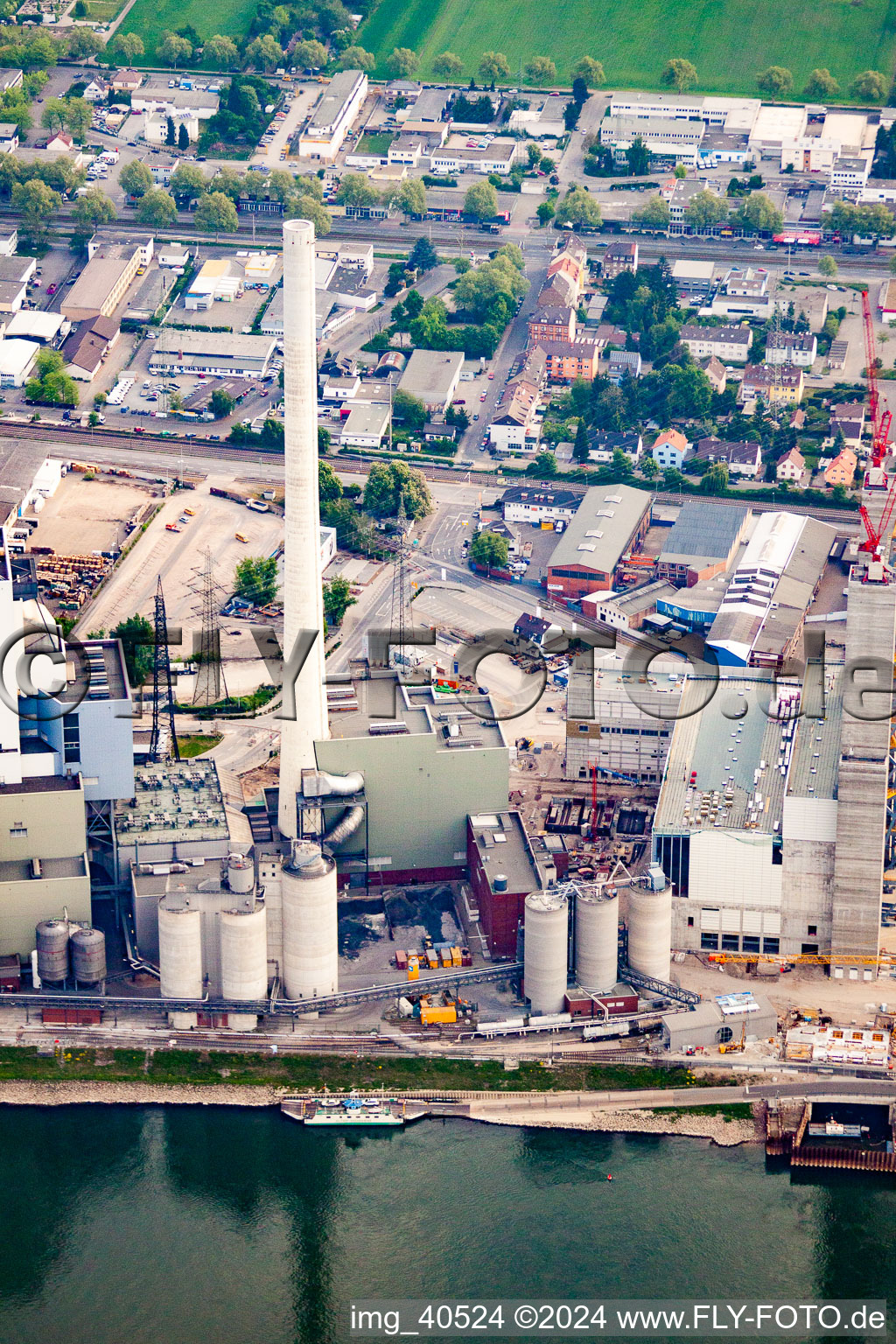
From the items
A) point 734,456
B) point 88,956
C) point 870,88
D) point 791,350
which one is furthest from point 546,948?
point 870,88

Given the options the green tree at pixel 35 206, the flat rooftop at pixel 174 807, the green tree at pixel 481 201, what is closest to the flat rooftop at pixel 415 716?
the flat rooftop at pixel 174 807

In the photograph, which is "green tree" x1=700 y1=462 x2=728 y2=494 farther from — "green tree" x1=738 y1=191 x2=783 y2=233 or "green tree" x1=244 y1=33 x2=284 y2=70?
"green tree" x1=244 y1=33 x2=284 y2=70

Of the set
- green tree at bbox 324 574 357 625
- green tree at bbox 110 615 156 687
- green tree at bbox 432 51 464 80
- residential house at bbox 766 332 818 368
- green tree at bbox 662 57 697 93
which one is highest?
green tree at bbox 432 51 464 80

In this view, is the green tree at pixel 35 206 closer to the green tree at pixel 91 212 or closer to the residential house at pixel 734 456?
the green tree at pixel 91 212

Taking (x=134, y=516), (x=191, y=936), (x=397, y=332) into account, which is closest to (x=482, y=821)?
(x=191, y=936)

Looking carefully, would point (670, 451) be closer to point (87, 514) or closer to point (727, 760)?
point (87, 514)

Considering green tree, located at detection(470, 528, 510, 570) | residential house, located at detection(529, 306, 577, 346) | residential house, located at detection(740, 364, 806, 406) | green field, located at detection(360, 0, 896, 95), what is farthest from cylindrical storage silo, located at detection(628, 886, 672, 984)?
green field, located at detection(360, 0, 896, 95)

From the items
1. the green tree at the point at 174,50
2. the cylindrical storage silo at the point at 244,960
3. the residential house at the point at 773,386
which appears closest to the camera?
the cylindrical storage silo at the point at 244,960
